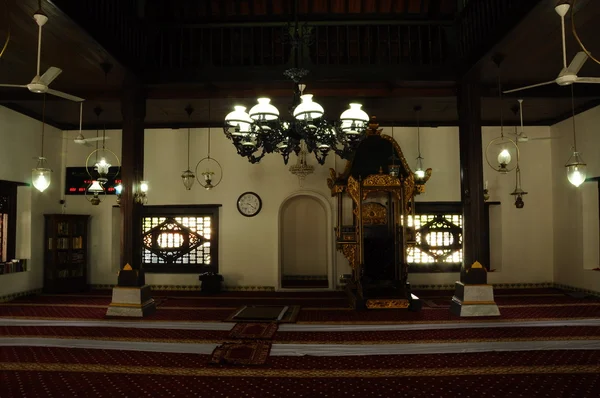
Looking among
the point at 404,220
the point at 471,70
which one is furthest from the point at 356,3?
the point at 404,220

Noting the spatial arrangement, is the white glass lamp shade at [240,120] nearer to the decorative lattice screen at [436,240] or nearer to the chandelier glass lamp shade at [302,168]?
the chandelier glass lamp shade at [302,168]

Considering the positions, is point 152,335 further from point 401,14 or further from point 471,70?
point 401,14

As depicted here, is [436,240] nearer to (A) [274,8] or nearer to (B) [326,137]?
(B) [326,137]

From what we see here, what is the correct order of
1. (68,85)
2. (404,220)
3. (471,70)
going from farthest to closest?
(404,220), (68,85), (471,70)

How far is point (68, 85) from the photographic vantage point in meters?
6.88

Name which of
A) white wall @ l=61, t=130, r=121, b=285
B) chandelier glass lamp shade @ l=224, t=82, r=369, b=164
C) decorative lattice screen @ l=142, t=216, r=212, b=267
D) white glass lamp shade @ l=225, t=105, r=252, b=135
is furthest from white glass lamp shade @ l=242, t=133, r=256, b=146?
white wall @ l=61, t=130, r=121, b=285

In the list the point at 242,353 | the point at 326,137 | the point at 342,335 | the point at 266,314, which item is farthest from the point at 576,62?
the point at 266,314

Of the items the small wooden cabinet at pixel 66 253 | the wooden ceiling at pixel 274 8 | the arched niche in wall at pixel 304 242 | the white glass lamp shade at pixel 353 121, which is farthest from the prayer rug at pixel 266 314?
the wooden ceiling at pixel 274 8

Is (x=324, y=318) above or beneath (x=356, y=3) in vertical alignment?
beneath

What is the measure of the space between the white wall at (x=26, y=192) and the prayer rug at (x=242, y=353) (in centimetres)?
552

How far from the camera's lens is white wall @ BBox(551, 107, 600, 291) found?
26.2ft

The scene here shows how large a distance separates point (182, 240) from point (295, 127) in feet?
17.6

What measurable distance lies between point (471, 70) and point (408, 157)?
3167mm

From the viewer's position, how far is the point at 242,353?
4.48m
